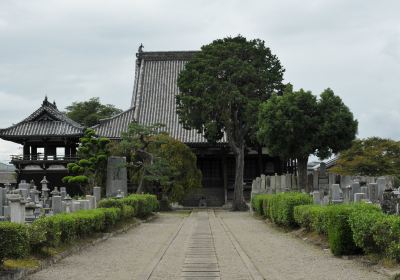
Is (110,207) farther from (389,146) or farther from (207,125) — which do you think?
(389,146)

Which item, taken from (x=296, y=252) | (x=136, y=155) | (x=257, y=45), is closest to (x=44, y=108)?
(x=136, y=155)

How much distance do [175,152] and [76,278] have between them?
29.8m

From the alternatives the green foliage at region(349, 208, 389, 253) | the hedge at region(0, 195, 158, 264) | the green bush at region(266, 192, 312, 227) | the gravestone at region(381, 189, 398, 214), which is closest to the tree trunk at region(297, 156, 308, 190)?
the green bush at region(266, 192, 312, 227)

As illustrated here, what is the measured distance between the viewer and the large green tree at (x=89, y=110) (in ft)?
223

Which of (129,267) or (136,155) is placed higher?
(136,155)

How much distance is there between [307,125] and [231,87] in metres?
10.2

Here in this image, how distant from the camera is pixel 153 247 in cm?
1778

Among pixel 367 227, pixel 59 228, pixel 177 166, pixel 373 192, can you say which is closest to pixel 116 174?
pixel 177 166

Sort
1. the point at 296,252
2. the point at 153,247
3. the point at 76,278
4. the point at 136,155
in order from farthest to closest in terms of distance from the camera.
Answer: the point at 136,155 < the point at 153,247 < the point at 296,252 < the point at 76,278

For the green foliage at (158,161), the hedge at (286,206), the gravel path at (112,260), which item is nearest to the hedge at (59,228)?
the gravel path at (112,260)

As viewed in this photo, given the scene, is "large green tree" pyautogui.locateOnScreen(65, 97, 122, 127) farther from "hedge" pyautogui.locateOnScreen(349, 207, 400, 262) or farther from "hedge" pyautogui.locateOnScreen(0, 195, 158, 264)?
"hedge" pyautogui.locateOnScreen(349, 207, 400, 262)

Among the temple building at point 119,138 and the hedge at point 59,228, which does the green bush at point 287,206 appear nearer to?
the hedge at point 59,228

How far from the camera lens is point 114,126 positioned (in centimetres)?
5100

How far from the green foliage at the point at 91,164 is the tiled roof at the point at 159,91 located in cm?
1174
